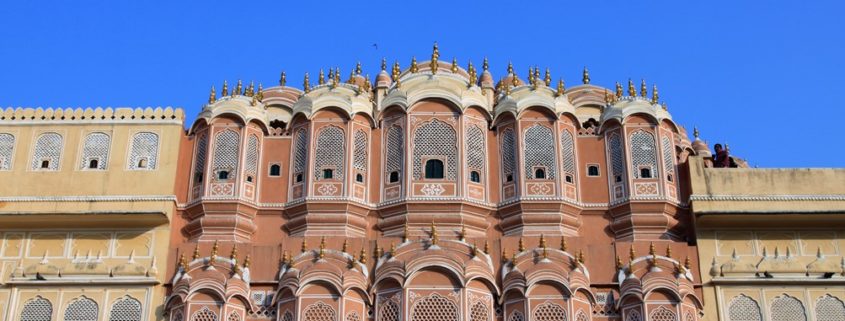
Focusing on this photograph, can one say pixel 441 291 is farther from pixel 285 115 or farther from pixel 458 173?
pixel 285 115

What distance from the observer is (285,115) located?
→ 2547 cm

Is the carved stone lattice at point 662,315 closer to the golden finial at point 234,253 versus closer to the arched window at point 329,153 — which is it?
the arched window at point 329,153

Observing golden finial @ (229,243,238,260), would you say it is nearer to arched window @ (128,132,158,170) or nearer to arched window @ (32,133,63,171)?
arched window @ (128,132,158,170)

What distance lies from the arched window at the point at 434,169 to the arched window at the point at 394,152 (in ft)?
1.73

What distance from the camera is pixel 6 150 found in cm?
2384

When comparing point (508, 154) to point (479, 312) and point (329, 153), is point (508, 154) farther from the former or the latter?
point (479, 312)

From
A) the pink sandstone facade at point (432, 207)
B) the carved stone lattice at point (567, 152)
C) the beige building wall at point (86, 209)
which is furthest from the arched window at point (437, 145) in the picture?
the beige building wall at point (86, 209)

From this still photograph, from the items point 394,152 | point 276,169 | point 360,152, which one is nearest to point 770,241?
point 394,152

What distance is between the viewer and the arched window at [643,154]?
76.5 ft

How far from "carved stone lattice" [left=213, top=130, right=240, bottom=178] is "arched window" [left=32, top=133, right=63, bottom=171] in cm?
311

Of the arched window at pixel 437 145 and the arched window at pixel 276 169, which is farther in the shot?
the arched window at pixel 276 169

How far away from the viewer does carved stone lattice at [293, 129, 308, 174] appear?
2362cm

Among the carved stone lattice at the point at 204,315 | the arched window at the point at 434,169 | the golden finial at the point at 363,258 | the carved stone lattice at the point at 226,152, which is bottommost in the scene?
the carved stone lattice at the point at 204,315

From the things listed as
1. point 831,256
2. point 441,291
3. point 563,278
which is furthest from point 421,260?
point 831,256
